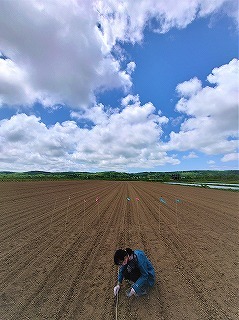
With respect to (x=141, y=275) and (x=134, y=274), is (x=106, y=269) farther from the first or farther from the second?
(x=141, y=275)

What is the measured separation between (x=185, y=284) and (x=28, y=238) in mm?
6396

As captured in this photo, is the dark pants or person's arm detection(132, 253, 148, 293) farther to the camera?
the dark pants

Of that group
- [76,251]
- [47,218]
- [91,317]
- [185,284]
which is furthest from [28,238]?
[185,284]

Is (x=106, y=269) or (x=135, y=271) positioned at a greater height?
(x=135, y=271)

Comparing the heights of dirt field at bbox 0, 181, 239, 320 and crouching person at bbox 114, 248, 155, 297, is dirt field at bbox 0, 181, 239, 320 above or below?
below

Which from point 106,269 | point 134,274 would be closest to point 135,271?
point 134,274

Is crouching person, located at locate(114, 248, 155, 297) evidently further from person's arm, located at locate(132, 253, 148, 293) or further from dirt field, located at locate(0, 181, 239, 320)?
dirt field, located at locate(0, 181, 239, 320)

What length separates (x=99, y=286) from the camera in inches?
220

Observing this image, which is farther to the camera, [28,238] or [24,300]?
[28,238]

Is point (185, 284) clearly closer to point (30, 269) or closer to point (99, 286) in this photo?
point (99, 286)

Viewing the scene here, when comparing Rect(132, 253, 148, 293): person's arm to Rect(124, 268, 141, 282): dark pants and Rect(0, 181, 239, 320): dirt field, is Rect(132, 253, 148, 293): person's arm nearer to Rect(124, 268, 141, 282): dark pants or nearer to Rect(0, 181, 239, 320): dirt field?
Rect(124, 268, 141, 282): dark pants

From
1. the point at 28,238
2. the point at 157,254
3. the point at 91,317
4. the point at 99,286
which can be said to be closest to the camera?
the point at 91,317

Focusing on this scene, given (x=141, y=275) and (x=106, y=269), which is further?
(x=106, y=269)

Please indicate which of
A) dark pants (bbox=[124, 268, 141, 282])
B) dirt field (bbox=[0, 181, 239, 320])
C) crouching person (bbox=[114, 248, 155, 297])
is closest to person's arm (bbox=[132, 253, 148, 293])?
crouching person (bbox=[114, 248, 155, 297])
